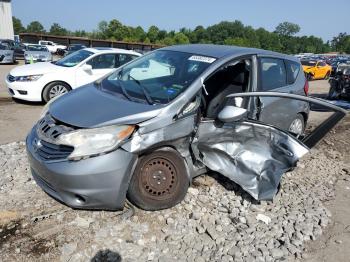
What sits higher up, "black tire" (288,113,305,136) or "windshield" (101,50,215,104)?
"windshield" (101,50,215,104)

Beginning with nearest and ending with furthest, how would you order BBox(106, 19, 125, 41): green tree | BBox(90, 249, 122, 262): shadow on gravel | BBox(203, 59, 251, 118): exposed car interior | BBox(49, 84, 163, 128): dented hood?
1. BBox(90, 249, 122, 262): shadow on gravel
2. BBox(49, 84, 163, 128): dented hood
3. BBox(203, 59, 251, 118): exposed car interior
4. BBox(106, 19, 125, 41): green tree

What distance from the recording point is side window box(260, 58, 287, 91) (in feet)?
Result: 15.3

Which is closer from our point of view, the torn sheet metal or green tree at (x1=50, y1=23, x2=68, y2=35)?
the torn sheet metal

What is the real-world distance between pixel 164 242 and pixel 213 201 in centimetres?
98

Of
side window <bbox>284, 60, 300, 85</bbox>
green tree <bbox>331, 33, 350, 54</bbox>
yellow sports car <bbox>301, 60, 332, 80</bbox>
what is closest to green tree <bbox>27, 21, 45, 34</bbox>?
green tree <bbox>331, 33, 350, 54</bbox>

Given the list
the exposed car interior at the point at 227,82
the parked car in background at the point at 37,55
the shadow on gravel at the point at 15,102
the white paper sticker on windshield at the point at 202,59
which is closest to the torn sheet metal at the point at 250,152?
the exposed car interior at the point at 227,82

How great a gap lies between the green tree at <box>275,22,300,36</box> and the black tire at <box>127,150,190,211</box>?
145 metres

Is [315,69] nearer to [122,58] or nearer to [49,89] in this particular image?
[122,58]

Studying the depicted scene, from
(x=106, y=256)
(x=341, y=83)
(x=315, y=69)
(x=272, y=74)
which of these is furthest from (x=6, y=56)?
(x=106, y=256)

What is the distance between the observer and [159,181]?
3654mm

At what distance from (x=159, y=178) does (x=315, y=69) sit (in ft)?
70.8

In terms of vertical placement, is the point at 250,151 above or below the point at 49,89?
above

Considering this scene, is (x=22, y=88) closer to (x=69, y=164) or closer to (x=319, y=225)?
(x=69, y=164)

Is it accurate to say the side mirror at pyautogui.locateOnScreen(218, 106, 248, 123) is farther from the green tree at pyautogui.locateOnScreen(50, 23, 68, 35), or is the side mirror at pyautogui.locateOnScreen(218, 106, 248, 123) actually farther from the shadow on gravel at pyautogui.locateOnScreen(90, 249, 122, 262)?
the green tree at pyautogui.locateOnScreen(50, 23, 68, 35)
